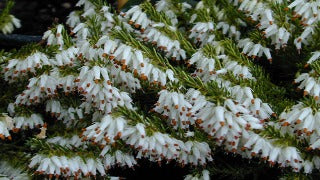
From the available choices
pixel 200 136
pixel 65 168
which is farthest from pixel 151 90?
pixel 65 168

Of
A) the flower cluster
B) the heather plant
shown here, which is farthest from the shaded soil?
the flower cluster

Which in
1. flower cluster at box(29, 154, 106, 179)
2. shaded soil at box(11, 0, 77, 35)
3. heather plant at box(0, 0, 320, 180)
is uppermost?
heather plant at box(0, 0, 320, 180)

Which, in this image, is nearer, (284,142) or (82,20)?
(284,142)

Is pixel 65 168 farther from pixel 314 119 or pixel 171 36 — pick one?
pixel 314 119

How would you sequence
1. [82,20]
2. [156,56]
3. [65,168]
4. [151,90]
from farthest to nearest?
[82,20] → [151,90] → [156,56] → [65,168]

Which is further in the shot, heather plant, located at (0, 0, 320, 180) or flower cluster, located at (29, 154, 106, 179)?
flower cluster, located at (29, 154, 106, 179)

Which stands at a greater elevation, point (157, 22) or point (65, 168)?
point (157, 22)

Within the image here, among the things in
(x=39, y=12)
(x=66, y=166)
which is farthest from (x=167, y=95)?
(x=39, y=12)

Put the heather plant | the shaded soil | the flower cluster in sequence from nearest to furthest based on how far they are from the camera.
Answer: the heather plant, the flower cluster, the shaded soil

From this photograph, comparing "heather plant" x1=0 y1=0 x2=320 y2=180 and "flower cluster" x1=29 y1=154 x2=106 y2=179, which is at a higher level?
"heather plant" x1=0 y1=0 x2=320 y2=180

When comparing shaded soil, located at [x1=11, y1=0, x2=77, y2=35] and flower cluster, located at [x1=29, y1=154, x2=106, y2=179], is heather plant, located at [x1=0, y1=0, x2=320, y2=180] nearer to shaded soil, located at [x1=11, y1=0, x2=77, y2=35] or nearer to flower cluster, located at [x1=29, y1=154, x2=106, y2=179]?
flower cluster, located at [x1=29, y1=154, x2=106, y2=179]

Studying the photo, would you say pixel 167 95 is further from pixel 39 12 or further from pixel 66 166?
pixel 39 12
